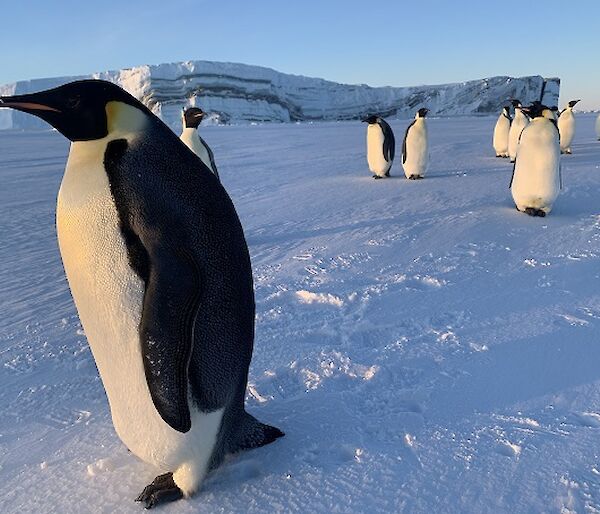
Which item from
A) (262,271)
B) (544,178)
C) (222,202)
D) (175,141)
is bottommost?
(262,271)

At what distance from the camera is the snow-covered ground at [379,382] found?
131cm

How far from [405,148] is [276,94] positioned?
45.2m

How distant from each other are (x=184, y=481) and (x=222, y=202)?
70 centimetres

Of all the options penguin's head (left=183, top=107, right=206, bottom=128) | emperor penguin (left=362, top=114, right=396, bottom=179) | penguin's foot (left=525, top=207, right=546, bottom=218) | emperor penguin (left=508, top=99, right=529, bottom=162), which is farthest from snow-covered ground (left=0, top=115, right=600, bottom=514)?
emperor penguin (left=508, top=99, right=529, bottom=162)

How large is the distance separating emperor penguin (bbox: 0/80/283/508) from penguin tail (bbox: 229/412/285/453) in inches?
3.1

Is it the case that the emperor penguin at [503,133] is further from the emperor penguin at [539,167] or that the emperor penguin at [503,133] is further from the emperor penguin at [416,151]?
the emperor penguin at [539,167]

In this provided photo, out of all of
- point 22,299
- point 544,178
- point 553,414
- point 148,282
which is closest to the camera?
point 148,282

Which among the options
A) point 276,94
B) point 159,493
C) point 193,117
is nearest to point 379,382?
point 159,493

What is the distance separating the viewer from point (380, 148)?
24.8ft

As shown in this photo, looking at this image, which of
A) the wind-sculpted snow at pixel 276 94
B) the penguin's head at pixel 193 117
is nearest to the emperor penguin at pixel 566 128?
the penguin's head at pixel 193 117

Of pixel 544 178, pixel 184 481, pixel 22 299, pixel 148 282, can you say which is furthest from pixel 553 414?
pixel 544 178

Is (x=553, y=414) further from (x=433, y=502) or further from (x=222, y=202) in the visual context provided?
(x=222, y=202)

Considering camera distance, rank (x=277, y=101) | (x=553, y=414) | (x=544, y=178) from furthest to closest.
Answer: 1. (x=277, y=101)
2. (x=544, y=178)
3. (x=553, y=414)

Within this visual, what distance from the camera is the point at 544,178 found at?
14.5 feet
